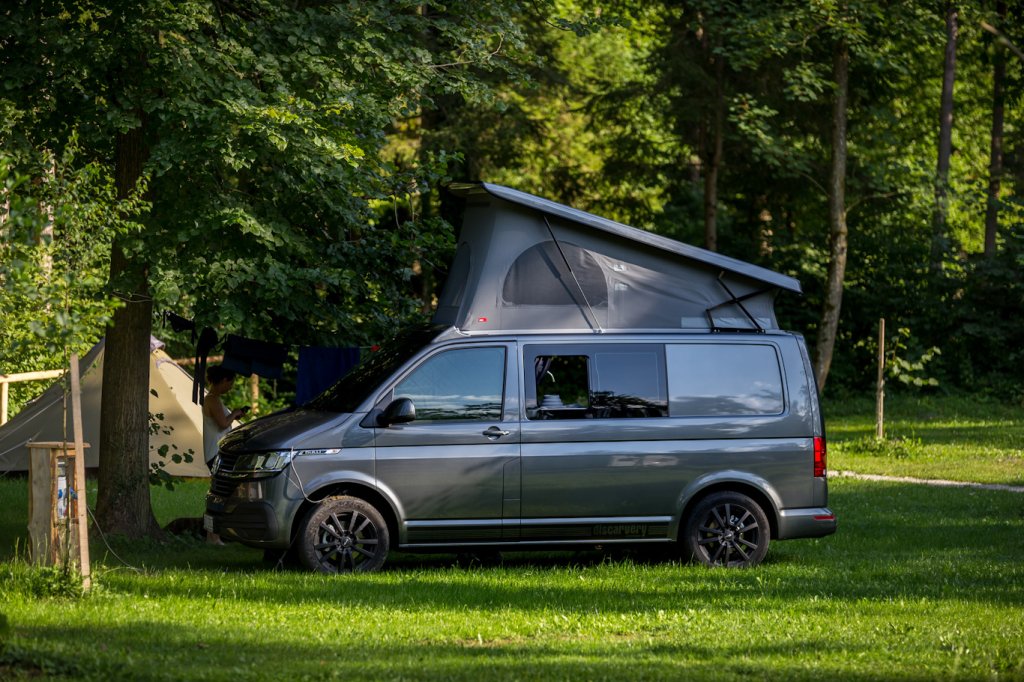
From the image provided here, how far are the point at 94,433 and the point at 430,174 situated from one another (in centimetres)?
739

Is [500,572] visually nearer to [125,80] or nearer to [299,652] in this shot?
[299,652]

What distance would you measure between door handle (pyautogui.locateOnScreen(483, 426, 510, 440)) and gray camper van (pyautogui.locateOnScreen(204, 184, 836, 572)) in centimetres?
2

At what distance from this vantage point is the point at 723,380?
1082cm

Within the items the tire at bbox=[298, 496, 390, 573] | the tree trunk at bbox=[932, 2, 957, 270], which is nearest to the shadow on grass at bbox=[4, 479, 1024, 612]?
the tire at bbox=[298, 496, 390, 573]

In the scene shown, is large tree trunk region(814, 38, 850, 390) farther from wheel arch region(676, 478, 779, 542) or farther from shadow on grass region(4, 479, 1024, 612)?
Answer: wheel arch region(676, 478, 779, 542)

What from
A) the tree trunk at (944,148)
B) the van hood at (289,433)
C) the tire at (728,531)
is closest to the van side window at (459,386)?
the van hood at (289,433)

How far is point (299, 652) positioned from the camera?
7.32m

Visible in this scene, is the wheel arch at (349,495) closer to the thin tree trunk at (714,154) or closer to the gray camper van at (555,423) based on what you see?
the gray camper van at (555,423)

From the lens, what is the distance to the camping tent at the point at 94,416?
17438 mm

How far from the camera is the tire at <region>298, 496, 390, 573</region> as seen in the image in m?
10.0

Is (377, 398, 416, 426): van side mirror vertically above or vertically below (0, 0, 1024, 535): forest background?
below

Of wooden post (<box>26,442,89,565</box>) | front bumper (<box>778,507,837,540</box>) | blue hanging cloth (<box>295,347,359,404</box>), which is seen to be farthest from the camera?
blue hanging cloth (<box>295,347,359,404</box>)

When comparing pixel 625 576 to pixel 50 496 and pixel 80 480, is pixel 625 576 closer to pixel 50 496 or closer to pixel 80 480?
pixel 80 480

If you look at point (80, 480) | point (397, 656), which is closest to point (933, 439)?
point (80, 480)
